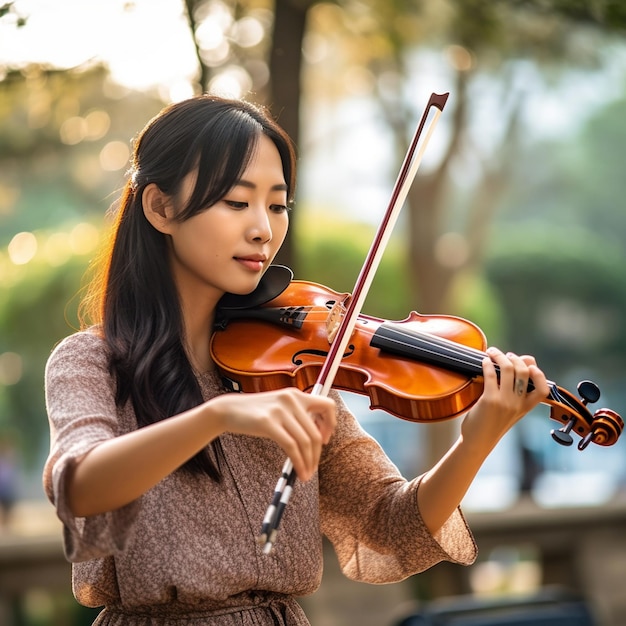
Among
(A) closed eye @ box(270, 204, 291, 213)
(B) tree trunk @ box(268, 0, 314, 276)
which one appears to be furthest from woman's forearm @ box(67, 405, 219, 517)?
(B) tree trunk @ box(268, 0, 314, 276)

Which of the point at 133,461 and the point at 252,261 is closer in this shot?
the point at 133,461

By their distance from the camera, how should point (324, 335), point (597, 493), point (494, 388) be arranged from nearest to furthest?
point (494, 388) → point (324, 335) → point (597, 493)

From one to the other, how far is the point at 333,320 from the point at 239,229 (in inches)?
14.8

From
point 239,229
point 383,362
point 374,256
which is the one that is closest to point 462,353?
point 383,362

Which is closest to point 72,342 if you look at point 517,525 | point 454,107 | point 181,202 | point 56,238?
point 181,202

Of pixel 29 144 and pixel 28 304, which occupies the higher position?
pixel 29 144

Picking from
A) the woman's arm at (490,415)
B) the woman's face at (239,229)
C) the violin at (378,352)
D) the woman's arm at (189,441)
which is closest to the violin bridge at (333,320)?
the violin at (378,352)

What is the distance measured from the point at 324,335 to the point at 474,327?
307mm

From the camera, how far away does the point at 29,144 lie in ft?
32.9

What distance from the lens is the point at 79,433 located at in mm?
1646

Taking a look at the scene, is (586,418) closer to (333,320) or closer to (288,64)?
(333,320)

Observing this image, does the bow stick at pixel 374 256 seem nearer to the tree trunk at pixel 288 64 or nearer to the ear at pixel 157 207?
the ear at pixel 157 207

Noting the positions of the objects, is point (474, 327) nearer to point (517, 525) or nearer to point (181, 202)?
point (181, 202)

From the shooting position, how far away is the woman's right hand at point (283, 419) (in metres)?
1.48
